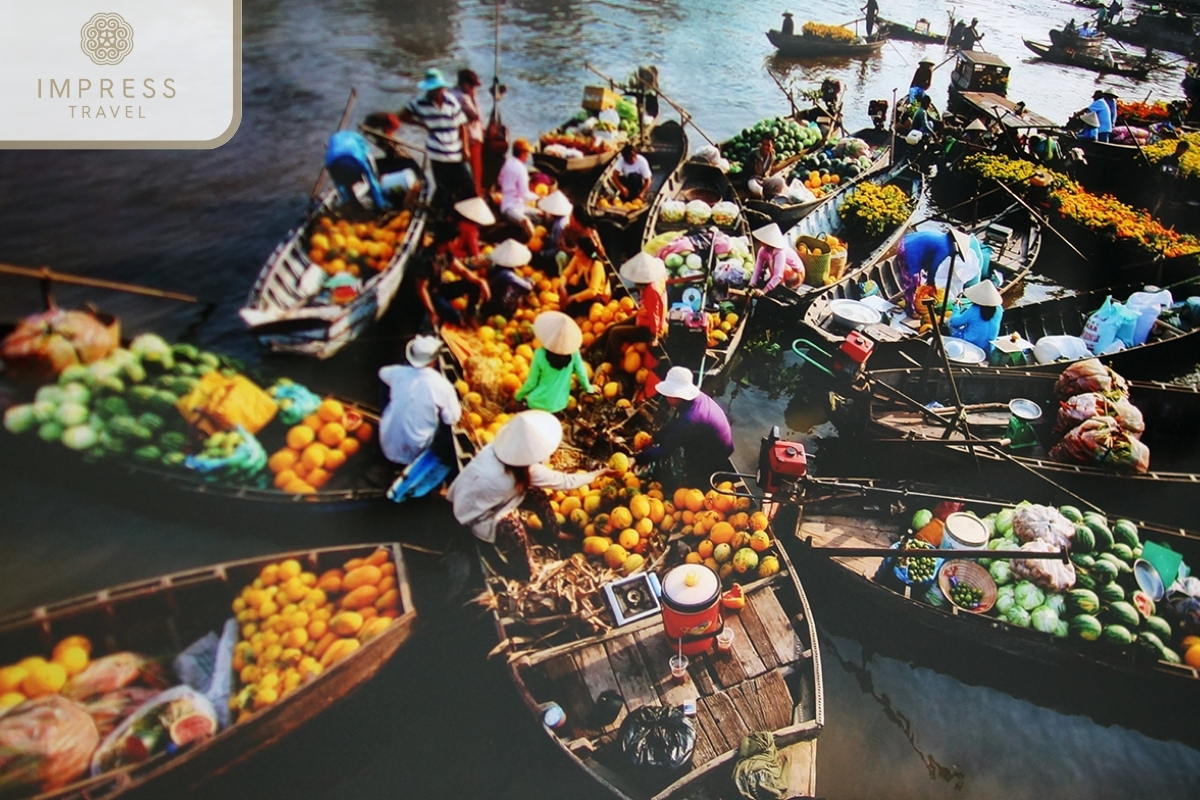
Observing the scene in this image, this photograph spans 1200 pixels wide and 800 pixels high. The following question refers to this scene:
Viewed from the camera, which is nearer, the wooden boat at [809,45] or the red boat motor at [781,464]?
the red boat motor at [781,464]

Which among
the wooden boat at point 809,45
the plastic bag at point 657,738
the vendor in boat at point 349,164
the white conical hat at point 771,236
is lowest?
the plastic bag at point 657,738

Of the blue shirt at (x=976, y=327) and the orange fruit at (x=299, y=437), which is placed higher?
the blue shirt at (x=976, y=327)

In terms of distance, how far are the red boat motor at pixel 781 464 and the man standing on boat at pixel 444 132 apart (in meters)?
3.35

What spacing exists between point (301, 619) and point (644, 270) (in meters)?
3.63

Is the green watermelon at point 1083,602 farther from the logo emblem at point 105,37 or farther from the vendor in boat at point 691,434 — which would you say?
the logo emblem at point 105,37

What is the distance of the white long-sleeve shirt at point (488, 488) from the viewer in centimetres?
423

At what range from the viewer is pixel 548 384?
470 centimetres

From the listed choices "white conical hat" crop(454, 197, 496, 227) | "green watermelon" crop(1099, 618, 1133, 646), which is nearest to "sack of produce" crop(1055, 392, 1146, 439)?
"green watermelon" crop(1099, 618, 1133, 646)

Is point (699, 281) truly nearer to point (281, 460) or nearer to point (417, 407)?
point (417, 407)

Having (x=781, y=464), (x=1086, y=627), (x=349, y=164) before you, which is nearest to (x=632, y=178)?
(x=349, y=164)

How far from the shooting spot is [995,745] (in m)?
4.47

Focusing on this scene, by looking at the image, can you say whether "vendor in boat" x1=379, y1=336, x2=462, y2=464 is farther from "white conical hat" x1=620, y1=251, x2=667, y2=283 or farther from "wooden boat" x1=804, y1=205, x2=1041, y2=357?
"wooden boat" x1=804, y1=205, x2=1041, y2=357

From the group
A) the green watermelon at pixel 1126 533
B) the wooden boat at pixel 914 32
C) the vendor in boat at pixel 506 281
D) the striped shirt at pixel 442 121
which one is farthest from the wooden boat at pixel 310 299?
the green watermelon at pixel 1126 533

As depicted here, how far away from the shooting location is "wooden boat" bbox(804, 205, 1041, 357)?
20.1 feet
